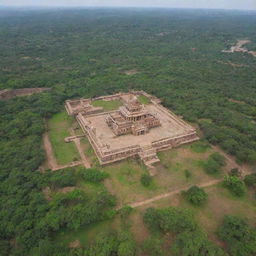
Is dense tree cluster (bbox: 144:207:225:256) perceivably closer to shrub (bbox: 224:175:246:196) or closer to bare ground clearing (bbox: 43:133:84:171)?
shrub (bbox: 224:175:246:196)

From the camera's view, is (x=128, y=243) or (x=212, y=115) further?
(x=212, y=115)

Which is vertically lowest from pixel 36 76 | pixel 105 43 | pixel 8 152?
pixel 105 43

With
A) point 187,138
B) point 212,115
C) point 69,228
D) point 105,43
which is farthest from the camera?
point 105,43

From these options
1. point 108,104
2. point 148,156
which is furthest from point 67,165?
point 108,104

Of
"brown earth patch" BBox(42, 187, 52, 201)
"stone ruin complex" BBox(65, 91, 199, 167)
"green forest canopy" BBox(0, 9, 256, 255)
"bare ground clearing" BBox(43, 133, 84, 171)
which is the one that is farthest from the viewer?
"stone ruin complex" BBox(65, 91, 199, 167)

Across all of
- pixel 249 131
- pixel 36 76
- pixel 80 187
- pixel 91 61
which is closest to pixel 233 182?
pixel 249 131

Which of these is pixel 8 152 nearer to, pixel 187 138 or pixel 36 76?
pixel 187 138

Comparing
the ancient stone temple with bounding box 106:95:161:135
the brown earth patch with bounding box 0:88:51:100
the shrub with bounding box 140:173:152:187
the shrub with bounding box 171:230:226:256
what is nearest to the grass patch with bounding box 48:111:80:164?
the ancient stone temple with bounding box 106:95:161:135
